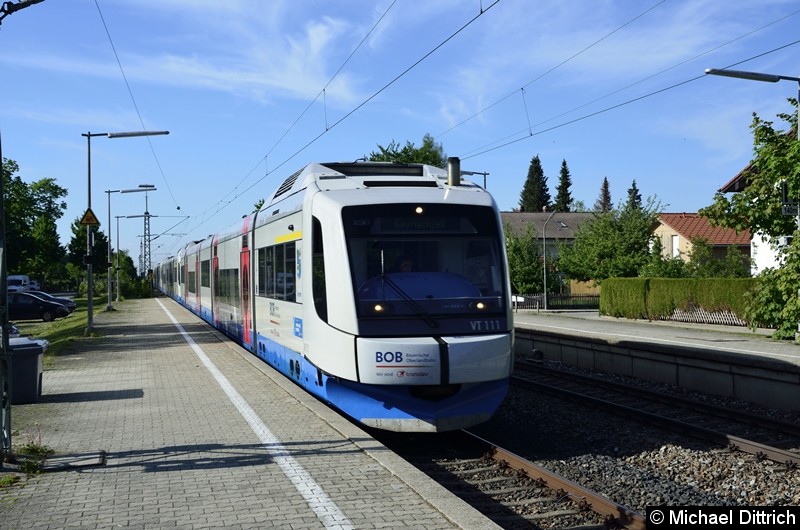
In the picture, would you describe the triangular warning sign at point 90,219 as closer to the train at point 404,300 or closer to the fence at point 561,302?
the train at point 404,300

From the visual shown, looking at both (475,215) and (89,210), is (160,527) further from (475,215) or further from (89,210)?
(89,210)

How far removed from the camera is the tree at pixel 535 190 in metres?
143

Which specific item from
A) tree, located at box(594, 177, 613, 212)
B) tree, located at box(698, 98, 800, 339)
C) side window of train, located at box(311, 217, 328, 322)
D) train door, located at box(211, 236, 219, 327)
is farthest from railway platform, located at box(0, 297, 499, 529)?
tree, located at box(594, 177, 613, 212)

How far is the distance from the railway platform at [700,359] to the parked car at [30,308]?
2710cm

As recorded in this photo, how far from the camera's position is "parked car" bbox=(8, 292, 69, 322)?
39.0m

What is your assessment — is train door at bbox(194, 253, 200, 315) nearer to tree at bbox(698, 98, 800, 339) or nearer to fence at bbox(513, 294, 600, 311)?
tree at bbox(698, 98, 800, 339)

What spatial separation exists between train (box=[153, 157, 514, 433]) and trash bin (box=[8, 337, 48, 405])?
13.3 ft

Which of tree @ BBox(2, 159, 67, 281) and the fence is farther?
tree @ BBox(2, 159, 67, 281)

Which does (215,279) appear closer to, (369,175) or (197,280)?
(197,280)

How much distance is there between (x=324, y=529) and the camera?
5637 millimetres

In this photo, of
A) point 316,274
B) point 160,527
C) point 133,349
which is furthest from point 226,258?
point 160,527

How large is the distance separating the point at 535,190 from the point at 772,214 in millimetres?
123501

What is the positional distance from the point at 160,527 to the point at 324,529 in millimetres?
1177

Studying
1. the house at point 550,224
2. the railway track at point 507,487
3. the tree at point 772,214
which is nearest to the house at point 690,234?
the house at point 550,224
